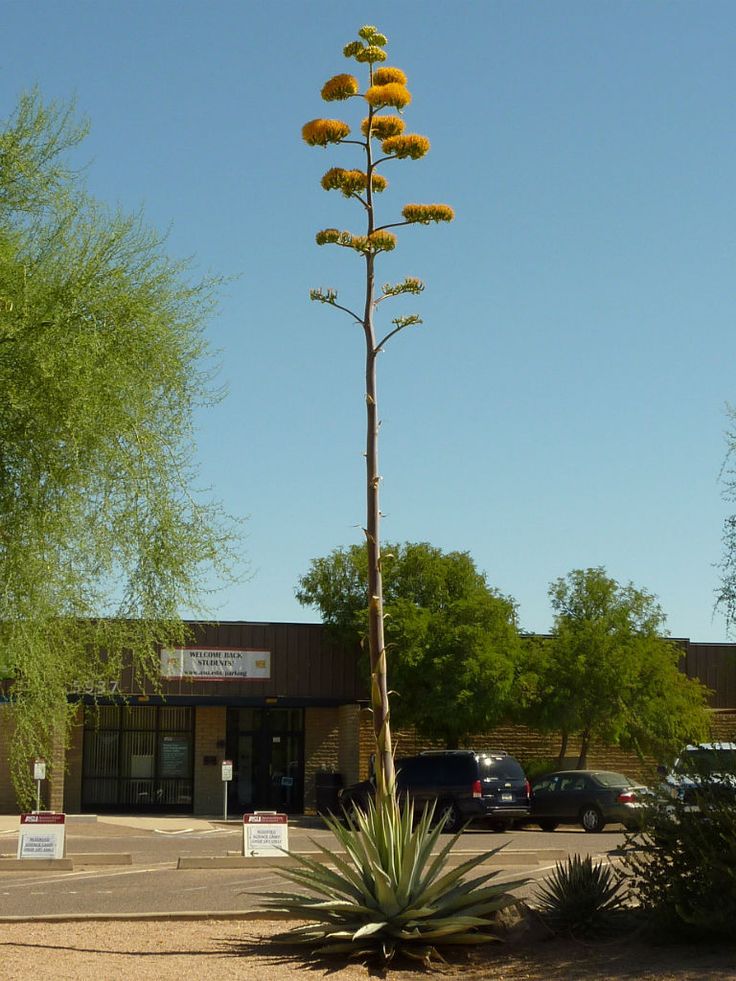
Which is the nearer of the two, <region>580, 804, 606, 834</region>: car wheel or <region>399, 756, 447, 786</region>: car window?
<region>580, 804, 606, 834</region>: car wheel

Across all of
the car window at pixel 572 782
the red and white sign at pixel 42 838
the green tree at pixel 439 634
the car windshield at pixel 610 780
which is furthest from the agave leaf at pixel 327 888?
the green tree at pixel 439 634

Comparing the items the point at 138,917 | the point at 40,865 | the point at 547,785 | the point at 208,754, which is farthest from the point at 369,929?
the point at 208,754

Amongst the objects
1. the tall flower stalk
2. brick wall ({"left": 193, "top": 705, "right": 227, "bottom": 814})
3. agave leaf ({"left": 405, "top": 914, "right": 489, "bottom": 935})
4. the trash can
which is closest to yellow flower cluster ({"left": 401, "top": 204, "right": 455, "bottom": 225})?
the tall flower stalk

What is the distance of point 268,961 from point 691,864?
132 inches

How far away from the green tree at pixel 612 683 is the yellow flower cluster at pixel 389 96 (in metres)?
26.3

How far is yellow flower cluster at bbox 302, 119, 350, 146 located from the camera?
449 inches

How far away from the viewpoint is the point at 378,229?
11523mm

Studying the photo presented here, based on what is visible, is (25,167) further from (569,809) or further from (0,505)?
(569,809)

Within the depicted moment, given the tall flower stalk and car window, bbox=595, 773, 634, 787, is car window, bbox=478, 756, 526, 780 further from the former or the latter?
the tall flower stalk

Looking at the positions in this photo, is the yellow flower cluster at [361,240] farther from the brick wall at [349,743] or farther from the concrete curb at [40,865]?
the brick wall at [349,743]

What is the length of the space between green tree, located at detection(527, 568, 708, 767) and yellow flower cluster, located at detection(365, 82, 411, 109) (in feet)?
86.2

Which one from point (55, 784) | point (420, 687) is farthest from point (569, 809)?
point (55, 784)

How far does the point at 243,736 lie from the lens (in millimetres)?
40188

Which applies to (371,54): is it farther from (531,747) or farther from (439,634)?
(531,747)
